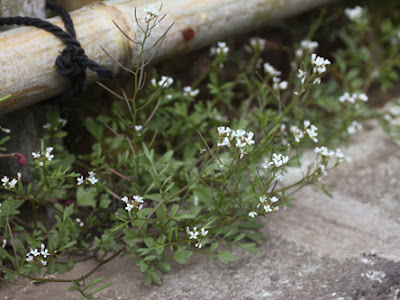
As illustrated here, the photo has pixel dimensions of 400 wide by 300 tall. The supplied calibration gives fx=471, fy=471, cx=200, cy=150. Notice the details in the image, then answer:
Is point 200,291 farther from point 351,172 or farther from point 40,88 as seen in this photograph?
point 351,172

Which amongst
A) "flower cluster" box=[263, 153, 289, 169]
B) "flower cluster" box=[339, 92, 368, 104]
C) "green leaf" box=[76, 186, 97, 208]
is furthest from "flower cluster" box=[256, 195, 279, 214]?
"flower cluster" box=[339, 92, 368, 104]

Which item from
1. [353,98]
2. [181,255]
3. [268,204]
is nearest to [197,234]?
[181,255]

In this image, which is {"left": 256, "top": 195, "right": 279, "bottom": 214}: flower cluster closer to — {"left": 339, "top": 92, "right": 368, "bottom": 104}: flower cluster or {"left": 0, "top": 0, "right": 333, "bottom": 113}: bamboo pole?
{"left": 0, "top": 0, "right": 333, "bottom": 113}: bamboo pole

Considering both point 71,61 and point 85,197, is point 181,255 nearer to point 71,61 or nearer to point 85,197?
point 85,197

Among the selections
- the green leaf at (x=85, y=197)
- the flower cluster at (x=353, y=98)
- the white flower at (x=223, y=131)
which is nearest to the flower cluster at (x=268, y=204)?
the white flower at (x=223, y=131)

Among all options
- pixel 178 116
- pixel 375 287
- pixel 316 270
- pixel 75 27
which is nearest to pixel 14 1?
pixel 75 27

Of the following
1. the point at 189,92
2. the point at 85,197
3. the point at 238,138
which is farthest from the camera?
the point at 189,92

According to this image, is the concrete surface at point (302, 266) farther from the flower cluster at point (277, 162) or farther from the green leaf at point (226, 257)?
the flower cluster at point (277, 162)
